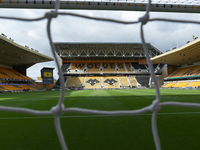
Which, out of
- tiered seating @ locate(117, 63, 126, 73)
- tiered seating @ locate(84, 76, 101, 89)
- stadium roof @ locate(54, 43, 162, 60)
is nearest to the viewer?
stadium roof @ locate(54, 43, 162, 60)

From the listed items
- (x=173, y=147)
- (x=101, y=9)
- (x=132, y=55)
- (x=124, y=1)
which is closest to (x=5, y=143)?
(x=173, y=147)

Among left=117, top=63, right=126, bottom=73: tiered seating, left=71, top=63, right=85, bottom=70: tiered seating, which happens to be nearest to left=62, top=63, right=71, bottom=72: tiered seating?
left=71, top=63, right=85, bottom=70: tiered seating

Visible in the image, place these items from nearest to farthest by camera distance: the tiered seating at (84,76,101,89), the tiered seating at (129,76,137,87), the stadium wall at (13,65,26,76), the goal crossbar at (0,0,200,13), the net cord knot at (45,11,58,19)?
the net cord knot at (45,11,58,19), the goal crossbar at (0,0,200,13), the stadium wall at (13,65,26,76), the tiered seating at (84,76,101,89), the tiered seating at (129,76,137,87)

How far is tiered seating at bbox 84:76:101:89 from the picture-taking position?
32812 mm

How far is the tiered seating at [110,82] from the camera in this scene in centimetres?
3298

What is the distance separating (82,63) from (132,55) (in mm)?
15598

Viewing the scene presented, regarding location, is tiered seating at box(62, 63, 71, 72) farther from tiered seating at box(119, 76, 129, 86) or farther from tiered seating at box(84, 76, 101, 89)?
tiered seating at box(119, 76, 129, 86)

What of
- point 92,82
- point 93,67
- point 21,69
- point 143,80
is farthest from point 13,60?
point 143,80

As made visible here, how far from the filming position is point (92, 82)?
112ft

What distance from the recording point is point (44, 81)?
83.9ft

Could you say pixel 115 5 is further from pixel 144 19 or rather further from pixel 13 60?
pixel 13 60

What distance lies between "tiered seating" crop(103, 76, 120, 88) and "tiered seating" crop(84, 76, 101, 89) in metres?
1.72

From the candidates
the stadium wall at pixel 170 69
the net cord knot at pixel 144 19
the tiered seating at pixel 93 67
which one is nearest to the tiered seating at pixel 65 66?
the tiered seating at pixel 93 67

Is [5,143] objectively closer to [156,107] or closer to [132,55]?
[156,107]
